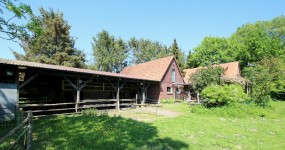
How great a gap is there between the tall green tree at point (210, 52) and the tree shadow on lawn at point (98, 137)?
126 ft

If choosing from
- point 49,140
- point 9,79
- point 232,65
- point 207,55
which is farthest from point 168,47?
point 49,140

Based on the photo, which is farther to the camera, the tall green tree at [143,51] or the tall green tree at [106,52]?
the tall green tree at [143,51]

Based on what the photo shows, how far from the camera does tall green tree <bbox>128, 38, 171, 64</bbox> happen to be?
5188cm

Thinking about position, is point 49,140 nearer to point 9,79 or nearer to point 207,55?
point 9,79

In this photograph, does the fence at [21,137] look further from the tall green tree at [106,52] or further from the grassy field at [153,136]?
the tall green tree at [106,52]

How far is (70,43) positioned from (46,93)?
21.5m

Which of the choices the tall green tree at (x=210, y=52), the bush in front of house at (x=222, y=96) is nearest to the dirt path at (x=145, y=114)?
the bush in front of house at (x=222, y=96)

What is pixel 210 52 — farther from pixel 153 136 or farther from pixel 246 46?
pixel 153 136

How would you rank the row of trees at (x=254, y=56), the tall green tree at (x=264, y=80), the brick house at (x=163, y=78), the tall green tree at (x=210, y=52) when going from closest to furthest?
the tall green tree at (x=264, y=80) < the row of trees at (x=254, y=56) < the brick house at (x=163, y=78) < the tall green tree at (x=210, y=52)

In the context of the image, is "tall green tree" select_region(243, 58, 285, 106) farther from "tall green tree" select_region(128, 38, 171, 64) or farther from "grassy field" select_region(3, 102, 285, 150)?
"tall green tree" select_region(128, 38, 171, 64)

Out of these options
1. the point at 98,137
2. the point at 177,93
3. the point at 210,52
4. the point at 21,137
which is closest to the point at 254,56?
the point at 210,52

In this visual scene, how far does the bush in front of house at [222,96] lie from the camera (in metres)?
14.8

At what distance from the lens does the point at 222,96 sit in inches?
579

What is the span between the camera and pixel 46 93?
59.1 ft
